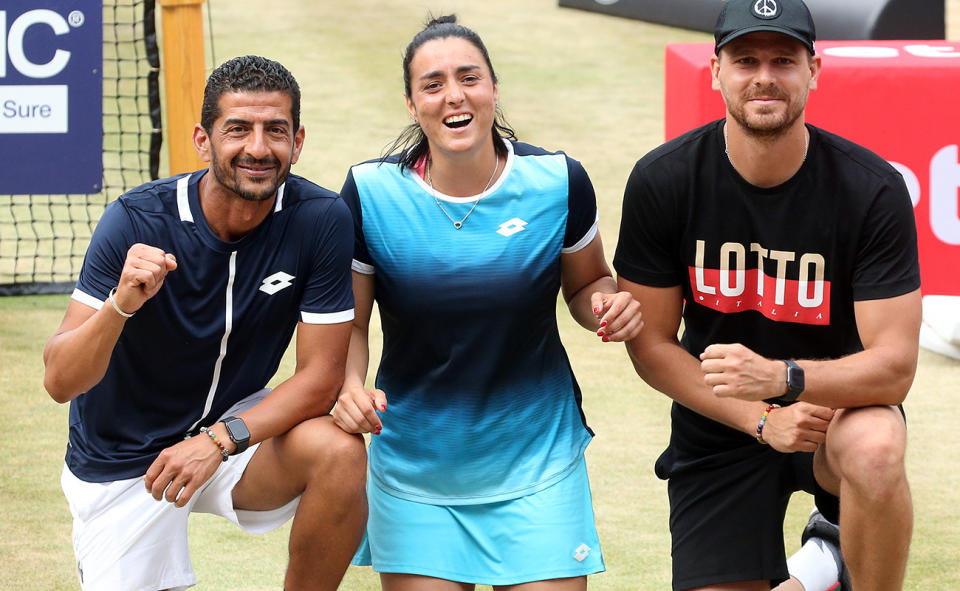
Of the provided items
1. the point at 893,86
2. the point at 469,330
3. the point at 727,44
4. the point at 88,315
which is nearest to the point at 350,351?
the point at 469,330

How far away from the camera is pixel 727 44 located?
346 cm

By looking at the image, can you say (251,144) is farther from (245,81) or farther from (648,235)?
(648,235)

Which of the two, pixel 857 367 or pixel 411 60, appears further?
pixel 411 60

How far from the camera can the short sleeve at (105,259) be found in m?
3.51

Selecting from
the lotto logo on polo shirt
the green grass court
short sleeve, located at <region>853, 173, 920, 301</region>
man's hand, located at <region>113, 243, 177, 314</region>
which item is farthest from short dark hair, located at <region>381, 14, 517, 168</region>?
the green grass court

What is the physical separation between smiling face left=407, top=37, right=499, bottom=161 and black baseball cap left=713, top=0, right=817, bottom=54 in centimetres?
64

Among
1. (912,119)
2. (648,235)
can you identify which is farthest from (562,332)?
(648,235)

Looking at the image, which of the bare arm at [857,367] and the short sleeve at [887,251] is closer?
the bare arm at [857,367]

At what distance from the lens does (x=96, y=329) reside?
133 inches

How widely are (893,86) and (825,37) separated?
13.8ft

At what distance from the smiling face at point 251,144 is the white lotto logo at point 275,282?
0.72 ft

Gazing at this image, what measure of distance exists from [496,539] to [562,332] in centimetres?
302

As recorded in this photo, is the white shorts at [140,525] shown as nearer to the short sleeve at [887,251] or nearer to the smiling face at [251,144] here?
the smiling face at [251,144]

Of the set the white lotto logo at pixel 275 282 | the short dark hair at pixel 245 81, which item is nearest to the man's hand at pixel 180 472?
the white lotto logo at pixel 275 282
